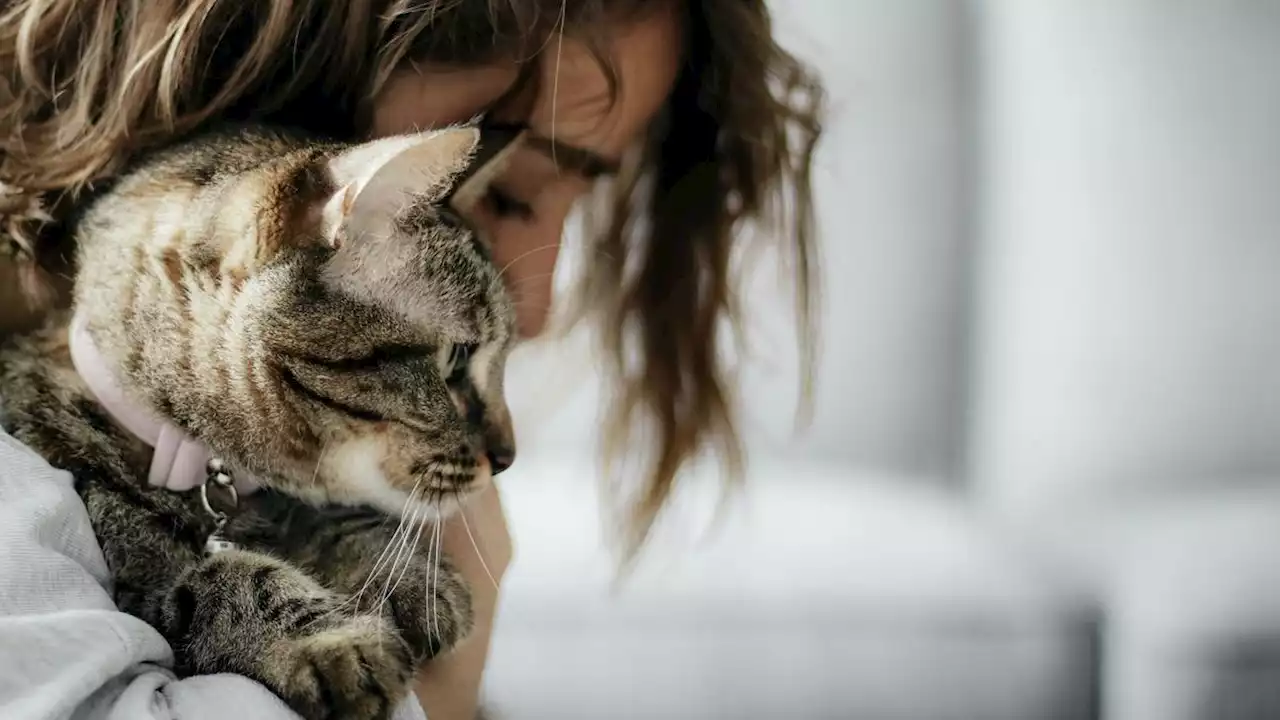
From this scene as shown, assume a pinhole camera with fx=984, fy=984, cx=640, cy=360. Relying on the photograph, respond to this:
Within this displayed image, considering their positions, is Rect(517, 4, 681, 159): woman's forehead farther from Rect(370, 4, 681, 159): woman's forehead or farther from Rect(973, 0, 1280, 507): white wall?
Rect(973, 0, 1280, 507): white wall

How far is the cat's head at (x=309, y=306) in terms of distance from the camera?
63 cm

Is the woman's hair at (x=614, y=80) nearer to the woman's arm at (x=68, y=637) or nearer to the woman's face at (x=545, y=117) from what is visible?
the woman's face at (x=545, y=117)

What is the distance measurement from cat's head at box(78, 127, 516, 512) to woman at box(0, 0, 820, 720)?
80mm

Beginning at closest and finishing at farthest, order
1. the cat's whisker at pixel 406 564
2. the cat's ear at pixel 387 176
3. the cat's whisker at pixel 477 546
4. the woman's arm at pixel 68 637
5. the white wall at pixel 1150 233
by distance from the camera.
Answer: the woman's arm at pixel 68 637 → the cat's ear at pixel 387 176 → the cat's whisker at pixel 406 564 → the cat's whisker at pixel 477 546 → the white wall at pixel 1150 233

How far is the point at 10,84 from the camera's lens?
0.77 metres

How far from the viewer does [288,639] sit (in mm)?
623

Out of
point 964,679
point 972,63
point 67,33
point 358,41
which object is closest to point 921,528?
point 964,679

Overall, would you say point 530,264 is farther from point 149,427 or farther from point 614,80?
point 149,427

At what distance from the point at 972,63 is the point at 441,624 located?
0.75 m

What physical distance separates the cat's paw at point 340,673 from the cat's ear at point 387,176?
251mm

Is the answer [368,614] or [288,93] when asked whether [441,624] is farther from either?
[288,93]

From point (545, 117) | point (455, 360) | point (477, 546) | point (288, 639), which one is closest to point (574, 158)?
point (545, 117)

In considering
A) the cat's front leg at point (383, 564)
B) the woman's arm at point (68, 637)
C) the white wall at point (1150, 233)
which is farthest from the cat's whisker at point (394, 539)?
the white wall at point (1150, 233)

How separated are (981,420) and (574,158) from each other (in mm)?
493
